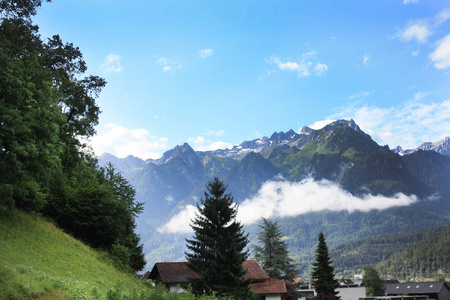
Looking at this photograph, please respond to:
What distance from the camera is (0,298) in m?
12.0

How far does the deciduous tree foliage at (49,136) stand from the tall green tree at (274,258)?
24.2 m

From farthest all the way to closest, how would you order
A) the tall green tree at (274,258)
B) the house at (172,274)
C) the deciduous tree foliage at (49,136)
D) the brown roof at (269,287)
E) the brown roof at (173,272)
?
the tall green tree at (274,258), the brown roof at (173,272), the house at (172,274), the brown roof at (269,287), the deciduous tree foliage at (49,136)

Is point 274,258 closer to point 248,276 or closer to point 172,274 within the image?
point 248,276

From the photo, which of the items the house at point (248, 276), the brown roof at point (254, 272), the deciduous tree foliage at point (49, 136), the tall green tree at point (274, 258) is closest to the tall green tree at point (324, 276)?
the tall green tree at point (274, 258)

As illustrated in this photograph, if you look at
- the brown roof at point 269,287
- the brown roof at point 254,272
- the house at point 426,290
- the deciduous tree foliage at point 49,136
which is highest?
the deciduous tree foliage at point 49,136

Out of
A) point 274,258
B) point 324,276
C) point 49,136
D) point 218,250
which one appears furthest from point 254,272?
point 49,136

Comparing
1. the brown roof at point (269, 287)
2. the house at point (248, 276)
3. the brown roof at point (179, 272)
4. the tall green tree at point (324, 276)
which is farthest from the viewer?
the tall green tree at point (324, 276)

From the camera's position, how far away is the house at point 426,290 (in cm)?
10962

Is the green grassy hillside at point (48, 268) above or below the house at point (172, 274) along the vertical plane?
above

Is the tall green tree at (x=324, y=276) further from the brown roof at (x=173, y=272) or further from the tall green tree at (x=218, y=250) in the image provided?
the tall green tree at (x=218, y=250)

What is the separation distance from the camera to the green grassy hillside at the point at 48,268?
45.3 feet

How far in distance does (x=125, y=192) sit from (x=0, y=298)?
42.4 meters

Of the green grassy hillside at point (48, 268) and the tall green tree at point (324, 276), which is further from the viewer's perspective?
the tall green tree at point (324, 276)

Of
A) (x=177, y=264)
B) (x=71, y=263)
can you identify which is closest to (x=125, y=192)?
(x=177, y=264)
